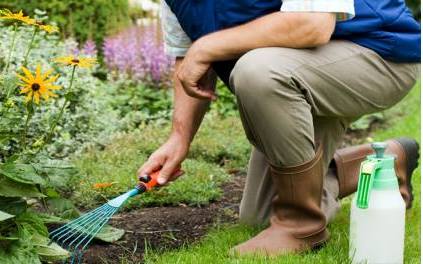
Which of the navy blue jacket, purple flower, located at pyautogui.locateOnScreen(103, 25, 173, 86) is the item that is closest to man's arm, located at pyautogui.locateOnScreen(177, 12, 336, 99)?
the navy blue jacket

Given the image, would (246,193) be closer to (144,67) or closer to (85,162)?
(85,162)

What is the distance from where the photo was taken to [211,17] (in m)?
3.03

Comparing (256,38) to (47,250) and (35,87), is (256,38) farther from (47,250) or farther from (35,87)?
(47,250)

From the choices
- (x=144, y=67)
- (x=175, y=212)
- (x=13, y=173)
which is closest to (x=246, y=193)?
(x=175, y=212)

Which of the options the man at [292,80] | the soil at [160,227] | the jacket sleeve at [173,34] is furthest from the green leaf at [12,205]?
the jacket sleeve at [173,34]

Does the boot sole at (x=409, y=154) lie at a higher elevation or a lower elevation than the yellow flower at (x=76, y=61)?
lower

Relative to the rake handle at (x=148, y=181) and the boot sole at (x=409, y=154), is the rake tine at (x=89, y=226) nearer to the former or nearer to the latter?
the rake handle at (x=148, y=181)

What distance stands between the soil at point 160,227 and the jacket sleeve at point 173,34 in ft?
2.16

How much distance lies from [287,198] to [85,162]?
1.55 meters

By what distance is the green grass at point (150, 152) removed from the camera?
12.0 ft

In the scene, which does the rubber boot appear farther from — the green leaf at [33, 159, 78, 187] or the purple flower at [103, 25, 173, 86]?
the purple flower at [103, 25, 173, 86]

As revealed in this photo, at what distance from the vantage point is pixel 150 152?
4.46 m

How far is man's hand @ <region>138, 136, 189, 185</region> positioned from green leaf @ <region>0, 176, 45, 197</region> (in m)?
0.50

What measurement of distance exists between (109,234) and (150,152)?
1.42 m
